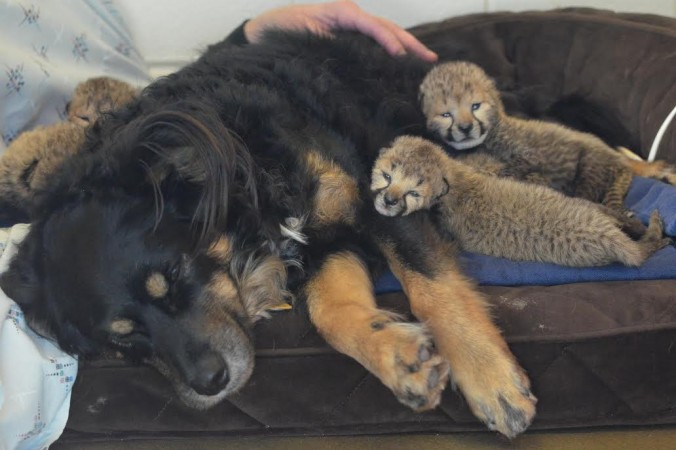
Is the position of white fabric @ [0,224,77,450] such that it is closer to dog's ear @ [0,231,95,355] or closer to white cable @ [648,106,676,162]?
dog's ear @ [0,231,95,355]

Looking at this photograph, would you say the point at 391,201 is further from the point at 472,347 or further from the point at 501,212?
the point at 472,347

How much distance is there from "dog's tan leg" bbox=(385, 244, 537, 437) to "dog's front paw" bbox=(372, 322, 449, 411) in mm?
87

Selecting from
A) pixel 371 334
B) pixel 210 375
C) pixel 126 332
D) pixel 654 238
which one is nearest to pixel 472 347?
pixel 371 334

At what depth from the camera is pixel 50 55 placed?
277cm

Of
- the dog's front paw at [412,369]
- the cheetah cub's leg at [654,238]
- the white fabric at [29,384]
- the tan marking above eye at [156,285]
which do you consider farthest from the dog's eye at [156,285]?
the cheetah cub's leg at [654,238]

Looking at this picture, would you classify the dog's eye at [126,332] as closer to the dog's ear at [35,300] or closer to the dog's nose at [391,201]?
the dog's ear at [35,300]

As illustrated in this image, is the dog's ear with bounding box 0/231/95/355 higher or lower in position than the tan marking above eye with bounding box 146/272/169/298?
lower

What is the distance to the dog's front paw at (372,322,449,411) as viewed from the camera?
1.40 metres

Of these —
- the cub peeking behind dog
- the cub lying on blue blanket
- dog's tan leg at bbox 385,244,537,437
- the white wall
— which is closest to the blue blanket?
dog's tan leg at bbox 385,244,537,437

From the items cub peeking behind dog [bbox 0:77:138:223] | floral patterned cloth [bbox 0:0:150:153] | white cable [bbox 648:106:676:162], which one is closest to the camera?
cub peeking behind dog [bbox 0:77:138:223]

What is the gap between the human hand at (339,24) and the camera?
2631mm

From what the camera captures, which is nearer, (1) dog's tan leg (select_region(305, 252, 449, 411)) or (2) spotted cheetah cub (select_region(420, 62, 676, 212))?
(1) dog's tan leg (select_region(305, 252, 449, 411))

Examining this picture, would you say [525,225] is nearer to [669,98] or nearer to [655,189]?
[655,189]

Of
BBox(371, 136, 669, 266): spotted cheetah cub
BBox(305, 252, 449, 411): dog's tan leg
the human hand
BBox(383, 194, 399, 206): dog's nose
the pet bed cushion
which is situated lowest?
the pet bed cushion
